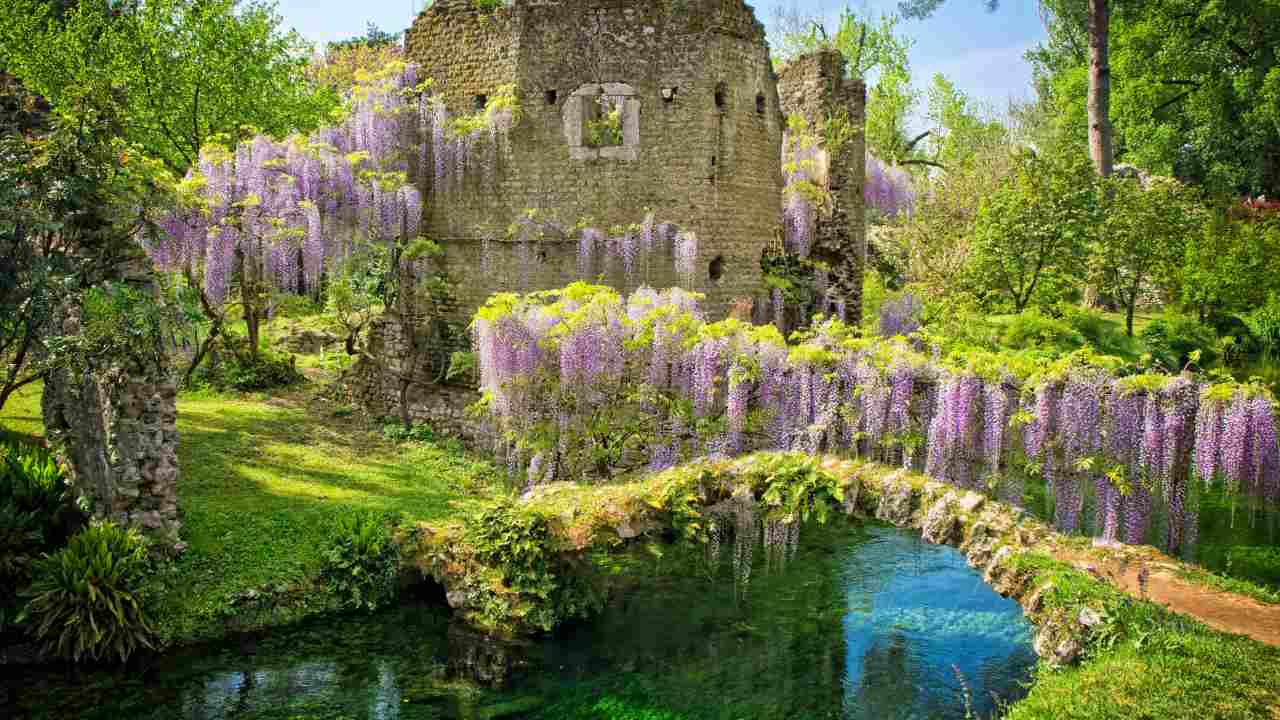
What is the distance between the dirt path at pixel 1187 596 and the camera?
7.44m

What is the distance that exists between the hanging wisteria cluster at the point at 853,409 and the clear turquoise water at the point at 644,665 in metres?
1.43

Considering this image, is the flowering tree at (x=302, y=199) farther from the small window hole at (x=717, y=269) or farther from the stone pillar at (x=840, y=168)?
the stone pillar at (x=840, y=168)

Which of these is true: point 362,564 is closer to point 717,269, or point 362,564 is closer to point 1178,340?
point 717,269

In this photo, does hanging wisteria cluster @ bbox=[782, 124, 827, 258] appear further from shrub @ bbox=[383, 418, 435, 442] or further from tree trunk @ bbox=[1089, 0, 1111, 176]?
tree trunk @ bbox=[1089, 0, 1111, 176]

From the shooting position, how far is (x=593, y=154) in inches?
572

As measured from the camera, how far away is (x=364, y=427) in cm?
1468

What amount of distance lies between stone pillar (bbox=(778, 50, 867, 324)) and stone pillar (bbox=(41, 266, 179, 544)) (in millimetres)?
10086

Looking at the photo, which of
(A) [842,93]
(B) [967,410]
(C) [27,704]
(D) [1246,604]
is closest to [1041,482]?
(B) [967,410]

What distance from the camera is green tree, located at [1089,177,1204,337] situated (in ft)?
53.4

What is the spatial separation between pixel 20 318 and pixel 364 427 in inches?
274

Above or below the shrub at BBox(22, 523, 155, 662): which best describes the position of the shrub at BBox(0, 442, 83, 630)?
above

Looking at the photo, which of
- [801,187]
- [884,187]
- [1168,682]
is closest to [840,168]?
[801,187]

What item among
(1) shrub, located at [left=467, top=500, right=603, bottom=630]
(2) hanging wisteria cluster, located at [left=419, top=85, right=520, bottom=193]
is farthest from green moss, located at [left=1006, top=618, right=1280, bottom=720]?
(2) hanging wisteria cluster, located at [left=419, top=85, right=520, bottom=193]

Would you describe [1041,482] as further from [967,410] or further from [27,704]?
[27,704]
